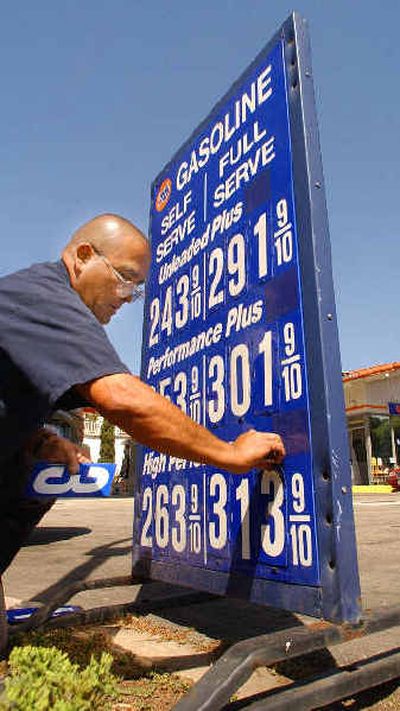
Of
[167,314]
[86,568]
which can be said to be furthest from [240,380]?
[86,568]

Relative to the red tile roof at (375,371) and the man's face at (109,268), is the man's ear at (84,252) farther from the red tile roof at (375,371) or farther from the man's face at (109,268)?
the red tile roof at (375,371)

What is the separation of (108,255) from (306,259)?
2.46 ft

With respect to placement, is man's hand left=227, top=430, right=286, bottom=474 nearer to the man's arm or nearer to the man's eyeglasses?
the man's arm

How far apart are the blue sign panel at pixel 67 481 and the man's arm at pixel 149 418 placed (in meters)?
0.63

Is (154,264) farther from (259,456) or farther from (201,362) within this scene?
(259,456)

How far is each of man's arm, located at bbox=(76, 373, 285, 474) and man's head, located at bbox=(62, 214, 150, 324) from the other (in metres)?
0.54

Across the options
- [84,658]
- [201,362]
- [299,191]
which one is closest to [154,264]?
[201,362]

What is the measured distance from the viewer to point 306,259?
2090 mm

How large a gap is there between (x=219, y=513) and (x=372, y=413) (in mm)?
29182

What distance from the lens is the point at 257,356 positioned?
233cm

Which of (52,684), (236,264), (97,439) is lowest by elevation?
(52,684)

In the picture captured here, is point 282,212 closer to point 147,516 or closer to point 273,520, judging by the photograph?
point 273,520

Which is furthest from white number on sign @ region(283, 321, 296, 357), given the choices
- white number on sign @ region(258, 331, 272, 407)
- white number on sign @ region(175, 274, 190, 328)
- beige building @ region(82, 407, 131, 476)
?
beige building @ region(82, 407, 131, 476)

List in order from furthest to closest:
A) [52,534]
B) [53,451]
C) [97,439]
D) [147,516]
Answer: [97,439] → [52,534] → [147,516] → [53,451]
